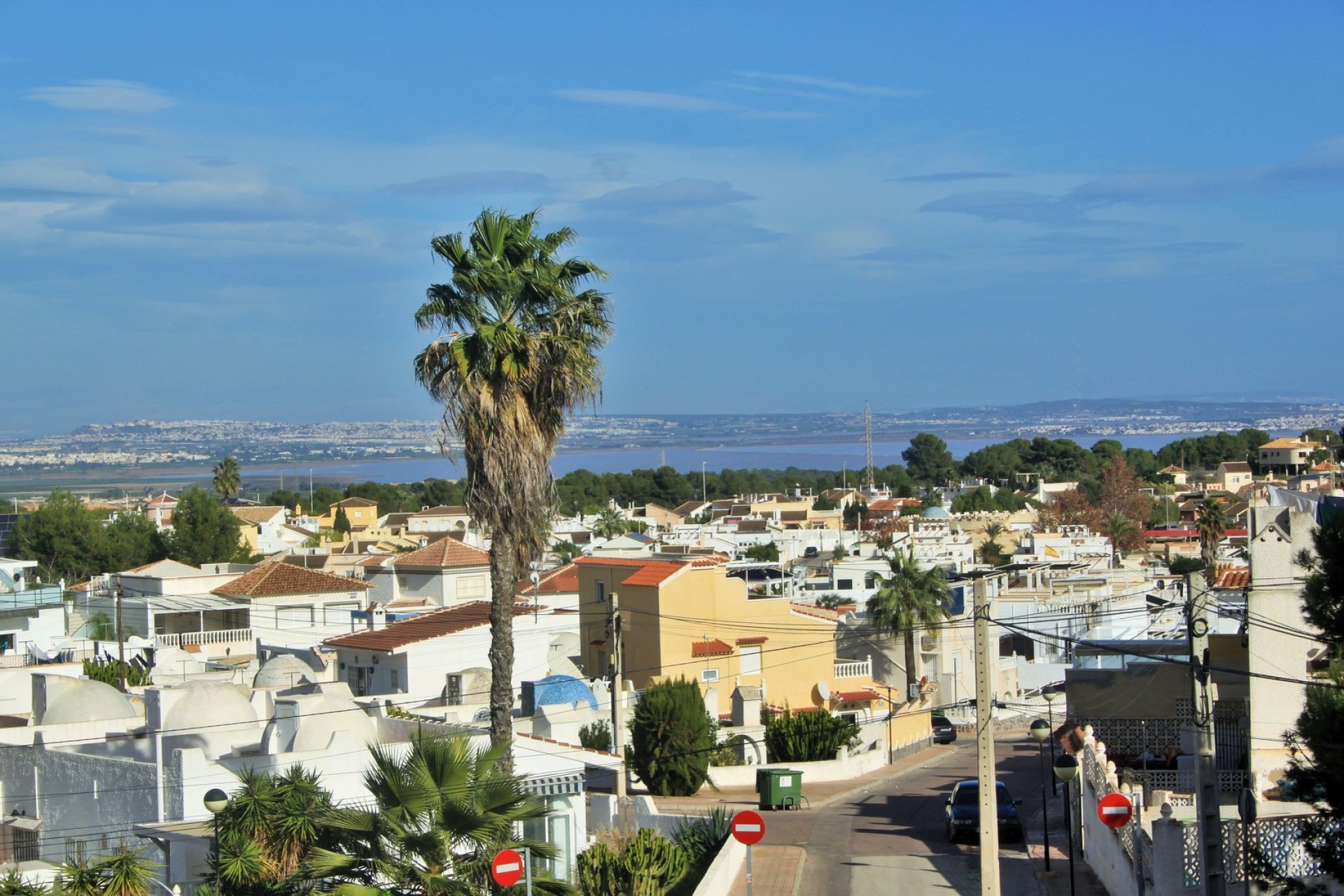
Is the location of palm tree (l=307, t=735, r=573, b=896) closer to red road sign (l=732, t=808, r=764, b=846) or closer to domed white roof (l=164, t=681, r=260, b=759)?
red road sign (l=732, t=808, r=764, b=846)

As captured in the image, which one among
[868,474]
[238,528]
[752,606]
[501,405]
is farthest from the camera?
[868,474]

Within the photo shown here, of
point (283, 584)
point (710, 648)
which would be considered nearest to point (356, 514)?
point (283, 584)

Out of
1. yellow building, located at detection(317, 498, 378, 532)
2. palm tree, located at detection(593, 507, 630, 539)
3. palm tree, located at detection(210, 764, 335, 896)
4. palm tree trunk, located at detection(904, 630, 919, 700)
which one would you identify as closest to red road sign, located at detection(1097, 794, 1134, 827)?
palm tree, located at detection(210, 764, 335, 896)

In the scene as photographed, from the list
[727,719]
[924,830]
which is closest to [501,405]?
[924,830]

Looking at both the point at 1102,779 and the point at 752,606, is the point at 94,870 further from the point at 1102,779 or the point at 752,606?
the point at 752,606

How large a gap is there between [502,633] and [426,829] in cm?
514

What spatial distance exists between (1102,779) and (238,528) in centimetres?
8435

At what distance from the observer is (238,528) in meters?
98.1

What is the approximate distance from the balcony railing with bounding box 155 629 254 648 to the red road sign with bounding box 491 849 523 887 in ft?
116

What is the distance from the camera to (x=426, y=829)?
1587 centimetres

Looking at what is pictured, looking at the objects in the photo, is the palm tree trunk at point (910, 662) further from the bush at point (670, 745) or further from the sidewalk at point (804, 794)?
the bush at point (670, 745)

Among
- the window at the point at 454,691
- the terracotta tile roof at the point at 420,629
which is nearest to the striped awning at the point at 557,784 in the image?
the window at the point at 454,691

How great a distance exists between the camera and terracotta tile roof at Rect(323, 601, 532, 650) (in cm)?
4091

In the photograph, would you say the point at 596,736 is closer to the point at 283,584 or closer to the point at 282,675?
the point at 282,675
